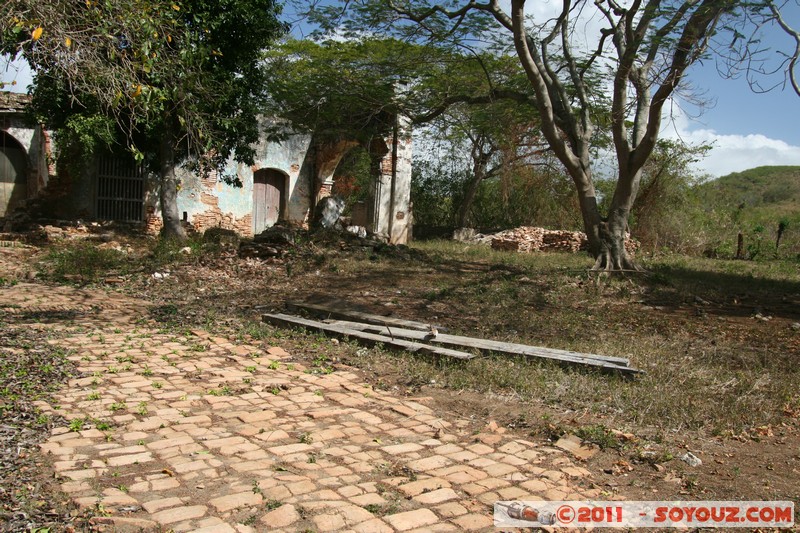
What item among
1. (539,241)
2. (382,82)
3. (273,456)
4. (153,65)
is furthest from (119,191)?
(273,456)

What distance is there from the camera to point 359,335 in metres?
6.88

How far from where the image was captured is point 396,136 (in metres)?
18.0

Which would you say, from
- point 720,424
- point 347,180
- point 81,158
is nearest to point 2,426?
point 720,424

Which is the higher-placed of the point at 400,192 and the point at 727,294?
the point at 400,192

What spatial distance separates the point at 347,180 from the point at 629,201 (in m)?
14.3

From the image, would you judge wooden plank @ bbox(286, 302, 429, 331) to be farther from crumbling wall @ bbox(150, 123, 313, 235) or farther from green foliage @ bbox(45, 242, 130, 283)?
crumbling wall @ bbox(150, 123, 313, 235)

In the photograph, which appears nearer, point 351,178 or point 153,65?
point 153,65

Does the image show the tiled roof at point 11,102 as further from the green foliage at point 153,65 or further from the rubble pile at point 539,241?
the rubble pile at point 539,241

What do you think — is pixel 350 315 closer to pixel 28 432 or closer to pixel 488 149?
pixel 28 432

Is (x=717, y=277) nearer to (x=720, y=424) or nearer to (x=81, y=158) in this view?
(x=720, y=424)

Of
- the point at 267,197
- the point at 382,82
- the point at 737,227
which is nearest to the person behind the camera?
the point at 382,82

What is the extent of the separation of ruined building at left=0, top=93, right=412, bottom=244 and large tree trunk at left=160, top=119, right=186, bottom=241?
1419 mm

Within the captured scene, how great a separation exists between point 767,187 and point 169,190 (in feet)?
144

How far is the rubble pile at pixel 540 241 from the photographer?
64.3ft
